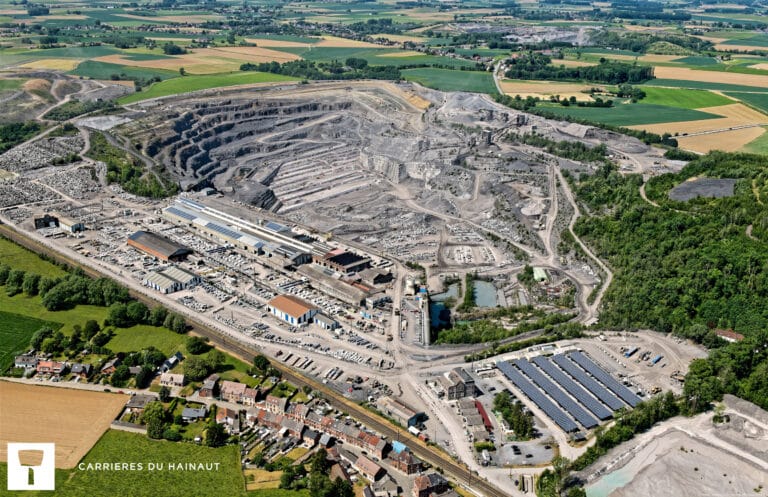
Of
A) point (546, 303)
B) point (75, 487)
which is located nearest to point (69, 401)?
point (75, 487)

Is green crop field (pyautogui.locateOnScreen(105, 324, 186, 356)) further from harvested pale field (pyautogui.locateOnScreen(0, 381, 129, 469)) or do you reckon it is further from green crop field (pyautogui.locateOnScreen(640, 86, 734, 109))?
green crop field (pyautogui.locateOnScreen(640, 86, 734, 109))

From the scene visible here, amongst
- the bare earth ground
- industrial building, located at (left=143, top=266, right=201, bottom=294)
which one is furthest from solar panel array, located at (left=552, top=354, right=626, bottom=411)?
industrial building, located at (left=143, top=266, right=201, bottom=294)

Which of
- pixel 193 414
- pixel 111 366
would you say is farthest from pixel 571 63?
pixel 193 414

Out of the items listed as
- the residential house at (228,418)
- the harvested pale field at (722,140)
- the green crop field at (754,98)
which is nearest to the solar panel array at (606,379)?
the residential house at (228,418)

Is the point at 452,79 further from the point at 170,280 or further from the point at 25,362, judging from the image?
the point at 25,362

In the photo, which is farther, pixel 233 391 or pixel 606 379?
pixel 606 379

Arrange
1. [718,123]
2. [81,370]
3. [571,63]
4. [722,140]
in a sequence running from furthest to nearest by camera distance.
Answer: [571,63], [718,123], [722,140], [81,370]
